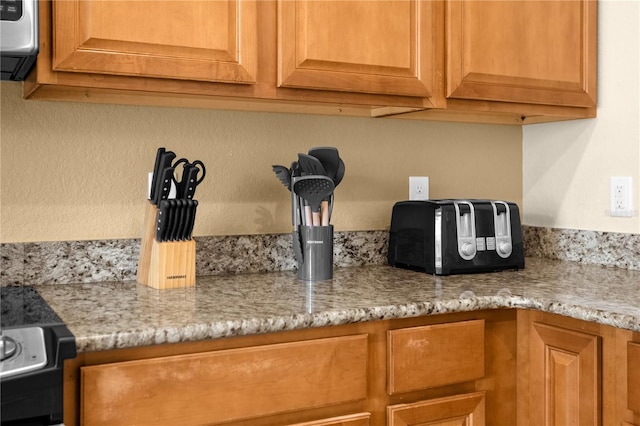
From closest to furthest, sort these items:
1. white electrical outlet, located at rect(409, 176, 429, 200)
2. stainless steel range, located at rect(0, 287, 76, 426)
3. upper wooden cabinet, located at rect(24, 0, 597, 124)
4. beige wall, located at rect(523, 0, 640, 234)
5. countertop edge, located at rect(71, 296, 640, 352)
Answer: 1. stainless steel range, located at rect(0, 287, 76, 426)
2. countertop edge, located at rect(71, 296, 640, 352)
3. upper wooden cabinet, located at rect(24, 0, 597, 124)
4. beige wall, located at rect(523, 0, 640, 234)
5. white electrical outlet, located at rect(409, 176, 429, 200)

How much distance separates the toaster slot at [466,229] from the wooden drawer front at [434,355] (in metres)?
0.36

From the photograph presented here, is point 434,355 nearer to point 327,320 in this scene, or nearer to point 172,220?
point 327,320

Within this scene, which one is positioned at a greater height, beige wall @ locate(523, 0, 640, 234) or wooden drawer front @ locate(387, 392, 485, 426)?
beige wall @ locate(523, 0, 640, 234)

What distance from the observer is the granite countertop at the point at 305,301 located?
1239 mm

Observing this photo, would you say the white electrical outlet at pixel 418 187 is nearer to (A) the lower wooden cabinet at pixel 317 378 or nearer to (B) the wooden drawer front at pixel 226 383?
(A) the lower wooden cabinet at pixel 317 378

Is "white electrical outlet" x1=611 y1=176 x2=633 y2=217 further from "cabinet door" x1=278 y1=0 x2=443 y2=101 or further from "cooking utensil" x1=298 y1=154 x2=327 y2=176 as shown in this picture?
"cooking utensil" x1=298 y1=154 x2=327 y2=176

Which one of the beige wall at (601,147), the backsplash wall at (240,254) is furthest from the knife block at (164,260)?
the beige wall at (601,147)

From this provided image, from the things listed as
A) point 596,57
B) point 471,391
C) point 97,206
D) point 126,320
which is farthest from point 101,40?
point 596,57

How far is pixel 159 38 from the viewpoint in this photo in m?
1.50

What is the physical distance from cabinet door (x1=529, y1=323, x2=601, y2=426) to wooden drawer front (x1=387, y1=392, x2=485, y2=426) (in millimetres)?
140

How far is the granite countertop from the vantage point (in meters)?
1.24

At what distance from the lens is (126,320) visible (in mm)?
1267

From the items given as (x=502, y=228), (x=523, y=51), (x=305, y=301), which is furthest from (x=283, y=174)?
(x=523, y=51)

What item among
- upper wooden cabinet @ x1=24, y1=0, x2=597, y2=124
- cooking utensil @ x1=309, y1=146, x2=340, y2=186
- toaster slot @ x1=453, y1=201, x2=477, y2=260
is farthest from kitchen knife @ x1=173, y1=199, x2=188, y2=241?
toaster slot @ x1=453, y1=201, x2=477, y2=260
